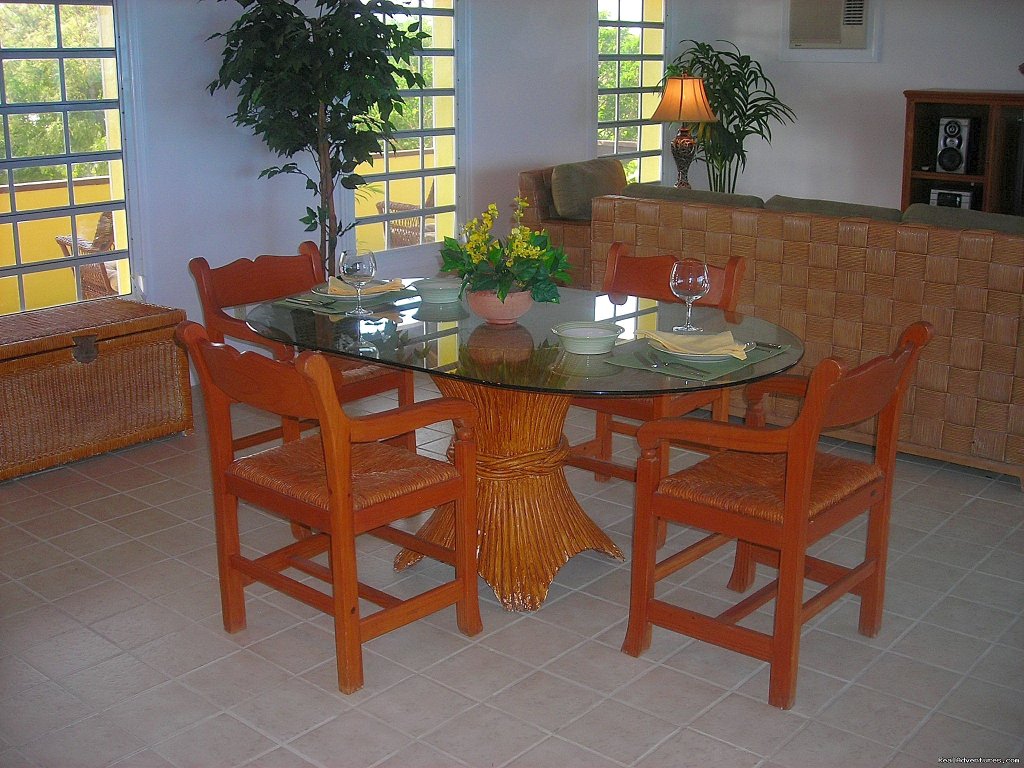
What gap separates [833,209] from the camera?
438cm

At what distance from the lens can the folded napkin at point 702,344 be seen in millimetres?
2783

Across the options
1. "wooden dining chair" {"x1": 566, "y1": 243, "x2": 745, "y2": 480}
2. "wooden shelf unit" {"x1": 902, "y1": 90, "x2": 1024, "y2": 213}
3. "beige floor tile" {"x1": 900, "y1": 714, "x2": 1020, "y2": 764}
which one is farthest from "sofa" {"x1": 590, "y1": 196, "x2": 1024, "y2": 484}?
"wooden shelf unit" {"x1": 902, "y1": 90, "x2": 1024, "y2": 213}

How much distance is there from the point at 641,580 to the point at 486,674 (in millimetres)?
446

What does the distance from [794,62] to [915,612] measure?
553 cm

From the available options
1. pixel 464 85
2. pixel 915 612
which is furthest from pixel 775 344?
pixel 464 85

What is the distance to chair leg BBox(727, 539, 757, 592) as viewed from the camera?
10.7 ft

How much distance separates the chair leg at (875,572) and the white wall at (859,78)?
16.2 ft

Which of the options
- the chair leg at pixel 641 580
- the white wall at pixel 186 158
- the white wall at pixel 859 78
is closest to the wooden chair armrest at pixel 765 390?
the chair leg at pixel 641 580

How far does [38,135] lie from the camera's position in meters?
4.67

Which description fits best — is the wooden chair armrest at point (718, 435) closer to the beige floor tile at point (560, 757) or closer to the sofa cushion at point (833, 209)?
the beige floor tile at point (560, 757)

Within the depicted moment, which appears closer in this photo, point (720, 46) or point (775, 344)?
point (775, 344)

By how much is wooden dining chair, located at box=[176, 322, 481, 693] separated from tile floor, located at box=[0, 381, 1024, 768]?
0.16m

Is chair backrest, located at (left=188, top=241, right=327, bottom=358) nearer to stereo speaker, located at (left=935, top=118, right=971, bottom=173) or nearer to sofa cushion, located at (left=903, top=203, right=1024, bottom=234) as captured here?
sofa cushion, located at (left=903, top=203, right=1024, bottom=234)

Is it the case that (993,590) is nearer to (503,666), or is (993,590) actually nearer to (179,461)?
(503,666)
